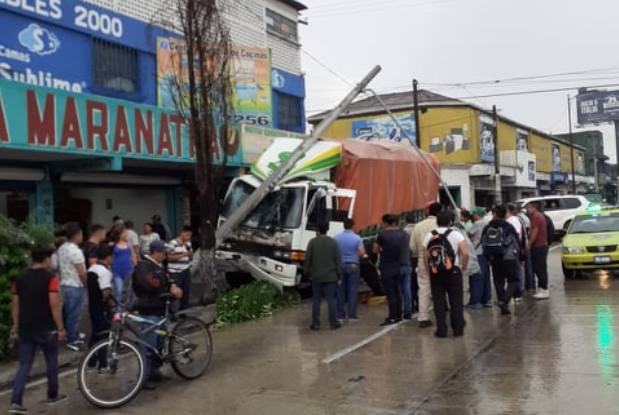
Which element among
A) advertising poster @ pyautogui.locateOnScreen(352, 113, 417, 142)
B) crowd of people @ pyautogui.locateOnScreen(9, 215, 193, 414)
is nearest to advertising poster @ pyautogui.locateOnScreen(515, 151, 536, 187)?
advertising poster @ pyautogui.locateOnScreen(352, 113, 417, 142)

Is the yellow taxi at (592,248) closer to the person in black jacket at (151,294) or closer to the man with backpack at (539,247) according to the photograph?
the man with backpack at (539,247)

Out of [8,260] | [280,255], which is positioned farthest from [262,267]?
[8,260]

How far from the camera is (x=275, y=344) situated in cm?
884

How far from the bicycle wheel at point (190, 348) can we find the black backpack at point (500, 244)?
17.0ft

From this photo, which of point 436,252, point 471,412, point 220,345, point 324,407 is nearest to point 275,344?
point 220,345

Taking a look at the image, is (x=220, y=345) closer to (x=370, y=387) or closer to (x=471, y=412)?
(x=370, y=387)

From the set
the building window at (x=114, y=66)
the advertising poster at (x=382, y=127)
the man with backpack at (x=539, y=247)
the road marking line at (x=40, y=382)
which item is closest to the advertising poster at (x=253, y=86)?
the building window at (x=114, y=66)

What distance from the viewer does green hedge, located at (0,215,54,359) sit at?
26.0 feet

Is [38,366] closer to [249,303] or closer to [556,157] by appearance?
[249,303]

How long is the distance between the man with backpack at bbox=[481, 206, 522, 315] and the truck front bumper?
3579 mm

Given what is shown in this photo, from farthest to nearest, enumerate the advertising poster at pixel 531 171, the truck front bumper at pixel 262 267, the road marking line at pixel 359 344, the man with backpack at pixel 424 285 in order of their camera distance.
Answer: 1. the advertising poster at pixel 531 171
2. the truck front bumper at pixel 262 267
3. the man with backpack at pixel 424 285
4. the road marking line at pixel 359 344

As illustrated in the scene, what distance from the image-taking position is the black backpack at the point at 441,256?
8.60 m

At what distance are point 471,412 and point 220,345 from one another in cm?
433

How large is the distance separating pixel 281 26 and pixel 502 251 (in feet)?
47.4
